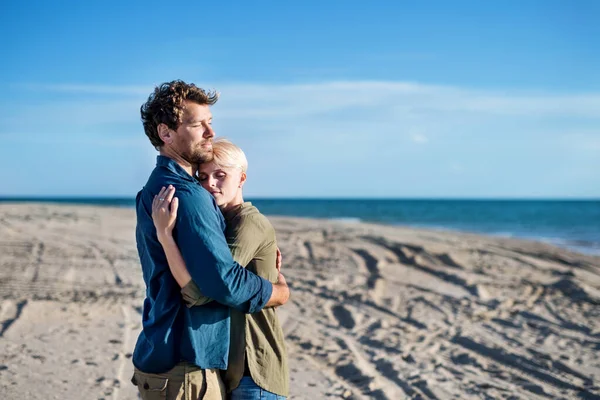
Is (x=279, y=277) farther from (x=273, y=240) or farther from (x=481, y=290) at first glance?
(x=481, y=290)

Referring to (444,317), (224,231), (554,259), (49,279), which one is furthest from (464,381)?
(554,259)

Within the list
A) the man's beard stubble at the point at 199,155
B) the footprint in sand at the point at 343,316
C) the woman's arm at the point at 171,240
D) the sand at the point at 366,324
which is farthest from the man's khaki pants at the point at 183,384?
the footprint in sand at the point at 343,316

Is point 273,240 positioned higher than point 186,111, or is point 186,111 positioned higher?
point 186,111

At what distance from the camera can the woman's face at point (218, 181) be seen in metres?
2.63

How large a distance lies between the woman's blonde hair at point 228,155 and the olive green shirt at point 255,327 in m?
0.21

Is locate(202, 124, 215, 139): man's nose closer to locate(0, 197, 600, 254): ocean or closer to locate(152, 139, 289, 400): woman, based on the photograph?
locate(152, 139, 289, 400): woman

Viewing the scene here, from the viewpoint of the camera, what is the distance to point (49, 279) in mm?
9312

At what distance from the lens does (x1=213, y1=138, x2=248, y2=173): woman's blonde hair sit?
8.62ft

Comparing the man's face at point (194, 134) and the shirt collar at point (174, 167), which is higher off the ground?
the man's face at point (194, 134)

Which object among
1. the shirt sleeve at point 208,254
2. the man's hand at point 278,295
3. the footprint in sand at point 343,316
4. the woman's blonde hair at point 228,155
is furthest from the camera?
the footprint in sand at point 343,316

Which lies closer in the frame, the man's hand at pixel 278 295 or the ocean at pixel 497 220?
the man's hand at pixel 278 295

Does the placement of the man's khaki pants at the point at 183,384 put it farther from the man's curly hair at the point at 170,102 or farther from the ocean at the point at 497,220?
the ocean at the point at 497,220

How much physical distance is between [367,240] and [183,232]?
13721mm

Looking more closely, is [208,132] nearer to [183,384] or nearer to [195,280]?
[195,280]
